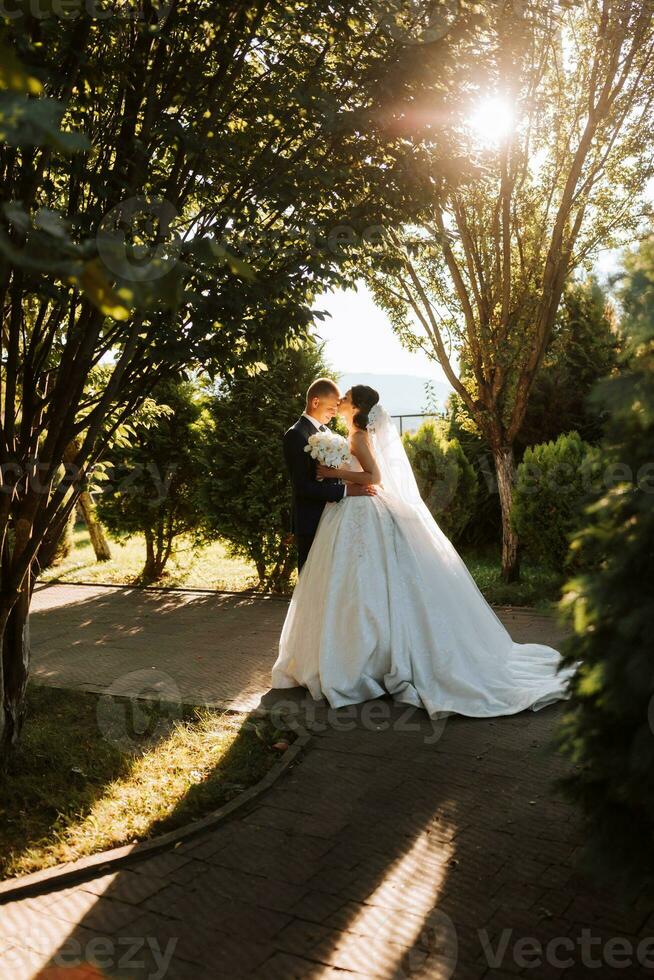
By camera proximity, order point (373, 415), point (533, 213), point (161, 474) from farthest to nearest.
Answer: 1. point (161, 474)
2. point (533, 213)
3. point (373, 415)

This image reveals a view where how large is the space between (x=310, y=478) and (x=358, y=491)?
411mm

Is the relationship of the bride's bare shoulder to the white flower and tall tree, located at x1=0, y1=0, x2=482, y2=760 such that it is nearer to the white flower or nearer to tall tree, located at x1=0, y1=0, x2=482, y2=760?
the white flower

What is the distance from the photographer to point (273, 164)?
489cm

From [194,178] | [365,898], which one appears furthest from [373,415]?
[365,898]

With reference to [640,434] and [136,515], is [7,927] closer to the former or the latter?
[640,434]

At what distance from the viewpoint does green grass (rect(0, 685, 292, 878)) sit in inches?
158

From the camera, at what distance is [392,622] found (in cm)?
587

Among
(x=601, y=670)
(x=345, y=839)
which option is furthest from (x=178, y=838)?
(x=601, y=670)

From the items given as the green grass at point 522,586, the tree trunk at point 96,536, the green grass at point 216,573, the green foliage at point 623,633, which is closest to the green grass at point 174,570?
the green grass at point 216,573

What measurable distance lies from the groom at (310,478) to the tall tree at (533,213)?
6.55ft

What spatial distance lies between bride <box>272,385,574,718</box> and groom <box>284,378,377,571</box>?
3.4 inches

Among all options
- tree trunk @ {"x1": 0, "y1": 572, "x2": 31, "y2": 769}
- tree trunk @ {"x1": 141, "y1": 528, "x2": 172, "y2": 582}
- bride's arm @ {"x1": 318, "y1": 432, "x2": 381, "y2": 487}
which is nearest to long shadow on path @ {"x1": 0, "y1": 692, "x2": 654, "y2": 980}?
tree trunk @ {"x1": 0, "y1": 572, "x2": 31, "y2": 769}

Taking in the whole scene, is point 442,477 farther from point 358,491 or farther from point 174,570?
point 358,491

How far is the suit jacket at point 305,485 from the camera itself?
6.45 meters
